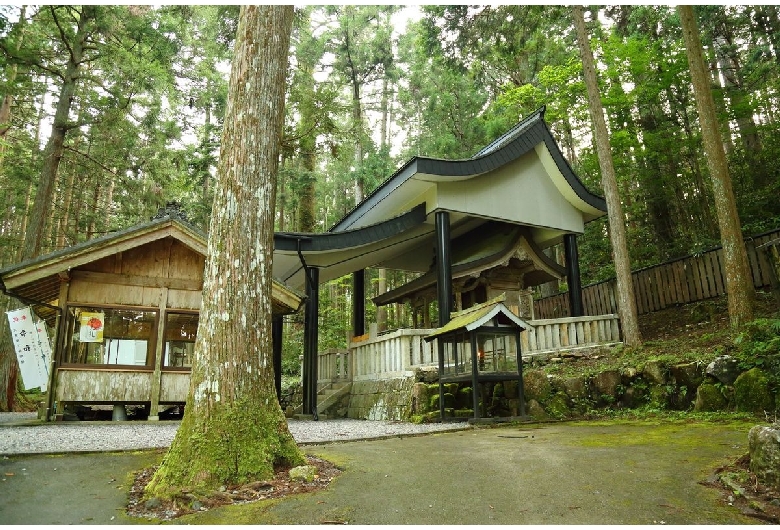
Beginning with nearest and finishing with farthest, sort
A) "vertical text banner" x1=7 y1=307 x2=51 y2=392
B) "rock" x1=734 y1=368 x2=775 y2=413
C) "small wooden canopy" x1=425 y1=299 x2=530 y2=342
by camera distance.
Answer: "rock" x1=734 y1=368 x2=775 y2=413, "small wooden canopy" x1=425 y1=299 x2=530 y2=342, "vertical text banner" x1=7 y1=307 x2=51 y2=392

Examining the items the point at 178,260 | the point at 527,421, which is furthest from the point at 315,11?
the point at 527,421

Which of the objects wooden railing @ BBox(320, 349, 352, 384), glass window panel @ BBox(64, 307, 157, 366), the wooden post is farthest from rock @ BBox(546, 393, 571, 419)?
glass window panel @ BBox(64, 307, 157, 366)

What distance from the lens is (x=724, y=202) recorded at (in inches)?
366

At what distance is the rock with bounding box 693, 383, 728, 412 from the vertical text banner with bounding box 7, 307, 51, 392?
13269 millimetres

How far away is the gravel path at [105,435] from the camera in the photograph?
19.1 ft

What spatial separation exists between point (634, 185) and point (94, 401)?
77.6ft

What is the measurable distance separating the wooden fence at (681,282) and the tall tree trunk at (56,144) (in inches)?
695

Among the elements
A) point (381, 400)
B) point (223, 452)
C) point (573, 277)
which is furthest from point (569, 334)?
point (223, 452)

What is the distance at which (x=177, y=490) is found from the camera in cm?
364

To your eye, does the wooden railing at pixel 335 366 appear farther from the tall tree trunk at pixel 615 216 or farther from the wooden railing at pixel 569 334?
the tall tree trunk at pixel 615 216

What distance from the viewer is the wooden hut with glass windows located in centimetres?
967

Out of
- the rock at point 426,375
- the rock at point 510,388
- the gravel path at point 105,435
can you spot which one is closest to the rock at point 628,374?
the rock at point 510,388

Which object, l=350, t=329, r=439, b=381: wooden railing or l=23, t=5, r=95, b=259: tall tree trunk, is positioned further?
l=23, t=5, r=95, b=259: tall tree trunk

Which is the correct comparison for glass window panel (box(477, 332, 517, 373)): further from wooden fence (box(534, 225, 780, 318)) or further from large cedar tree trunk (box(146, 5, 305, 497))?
wooden fence (box(534, 225, 780, 318))
